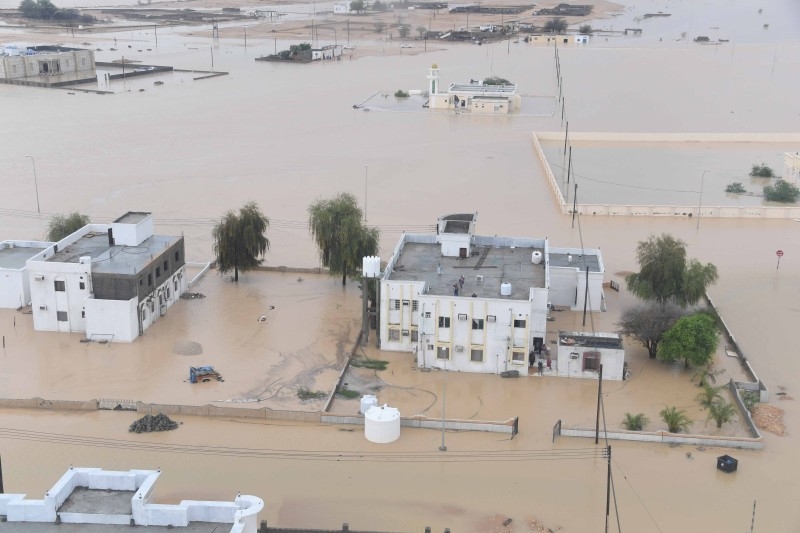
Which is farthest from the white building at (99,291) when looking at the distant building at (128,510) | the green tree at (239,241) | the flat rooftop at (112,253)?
the distant building at (128,510)

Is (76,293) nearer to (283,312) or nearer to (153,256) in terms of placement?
(153,256)

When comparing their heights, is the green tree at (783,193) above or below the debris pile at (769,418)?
above

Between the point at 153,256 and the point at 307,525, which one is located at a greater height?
the point at 153,256

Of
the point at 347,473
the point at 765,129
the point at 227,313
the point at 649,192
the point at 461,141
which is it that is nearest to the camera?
the point at 347,473

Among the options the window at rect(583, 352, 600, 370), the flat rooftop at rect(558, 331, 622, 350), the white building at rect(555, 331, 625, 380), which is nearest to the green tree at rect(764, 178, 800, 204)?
the flat rooftop at rect(558, 331, 622, 350)

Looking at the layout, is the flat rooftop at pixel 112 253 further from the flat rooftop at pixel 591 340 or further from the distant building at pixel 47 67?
the distant building at pixel 47 67

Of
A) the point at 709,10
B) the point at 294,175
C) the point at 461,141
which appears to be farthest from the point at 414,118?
the point at 709,10

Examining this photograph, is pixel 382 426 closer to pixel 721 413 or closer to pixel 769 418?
pixel 721 413
